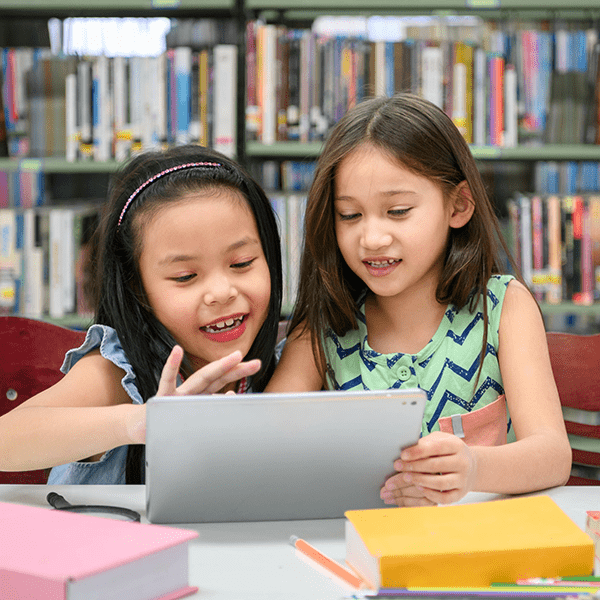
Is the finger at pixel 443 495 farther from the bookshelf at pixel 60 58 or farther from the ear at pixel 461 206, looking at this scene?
the bookshelf at pixel 60 58

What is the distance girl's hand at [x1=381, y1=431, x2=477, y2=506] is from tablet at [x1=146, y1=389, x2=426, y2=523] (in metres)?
0.01

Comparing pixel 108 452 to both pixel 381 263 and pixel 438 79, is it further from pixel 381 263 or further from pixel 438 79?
pixel 438 79

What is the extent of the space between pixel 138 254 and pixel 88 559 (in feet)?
2.02

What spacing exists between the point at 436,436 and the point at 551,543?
19 centimetres

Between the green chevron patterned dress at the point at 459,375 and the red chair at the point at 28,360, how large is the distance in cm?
48

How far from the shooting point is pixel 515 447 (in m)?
0.83

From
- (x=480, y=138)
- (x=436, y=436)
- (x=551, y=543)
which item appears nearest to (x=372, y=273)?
(x=436, y=436)

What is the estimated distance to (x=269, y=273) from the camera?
1.10 metres

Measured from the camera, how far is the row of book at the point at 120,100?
79.7 inches

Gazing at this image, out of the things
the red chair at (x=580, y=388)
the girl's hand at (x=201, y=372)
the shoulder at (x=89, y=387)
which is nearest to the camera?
the girl's hand at (x=201, y=372)

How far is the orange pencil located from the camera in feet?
1.87

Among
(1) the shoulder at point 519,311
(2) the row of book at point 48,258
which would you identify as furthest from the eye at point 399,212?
(2) the row of book at point 48,258

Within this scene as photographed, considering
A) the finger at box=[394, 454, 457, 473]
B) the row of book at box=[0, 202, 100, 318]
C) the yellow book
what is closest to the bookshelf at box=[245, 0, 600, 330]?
the row of book at box=[0, 202, 100, 318]

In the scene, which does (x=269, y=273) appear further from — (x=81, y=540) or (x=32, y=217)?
(x=32, y=217)
